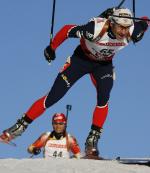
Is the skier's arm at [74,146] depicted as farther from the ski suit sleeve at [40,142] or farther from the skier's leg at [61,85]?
the skier's leg at [61,85]

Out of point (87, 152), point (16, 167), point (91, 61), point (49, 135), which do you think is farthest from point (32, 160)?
point (49, 135)

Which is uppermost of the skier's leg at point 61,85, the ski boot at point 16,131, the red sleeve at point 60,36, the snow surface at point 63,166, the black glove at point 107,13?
the black glove at point 107,13

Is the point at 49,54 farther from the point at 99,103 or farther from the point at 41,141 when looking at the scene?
the point at 41,141

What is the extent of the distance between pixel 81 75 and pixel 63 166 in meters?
3.11

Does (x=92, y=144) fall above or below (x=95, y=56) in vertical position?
below

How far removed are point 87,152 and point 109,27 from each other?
211 cm

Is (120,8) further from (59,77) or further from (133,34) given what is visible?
(59,77)

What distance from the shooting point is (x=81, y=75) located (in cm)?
977

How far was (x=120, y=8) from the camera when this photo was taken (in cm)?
953

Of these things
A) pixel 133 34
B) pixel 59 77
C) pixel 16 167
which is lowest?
pixel 16 167

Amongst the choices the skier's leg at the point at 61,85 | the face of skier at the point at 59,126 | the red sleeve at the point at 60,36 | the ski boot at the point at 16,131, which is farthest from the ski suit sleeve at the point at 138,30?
the face of skier at the point at 59,126

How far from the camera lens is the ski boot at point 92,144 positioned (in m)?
9.48

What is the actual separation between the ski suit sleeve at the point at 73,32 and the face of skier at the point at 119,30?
34cm

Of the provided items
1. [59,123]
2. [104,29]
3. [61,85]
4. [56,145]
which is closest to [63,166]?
[61,85]
